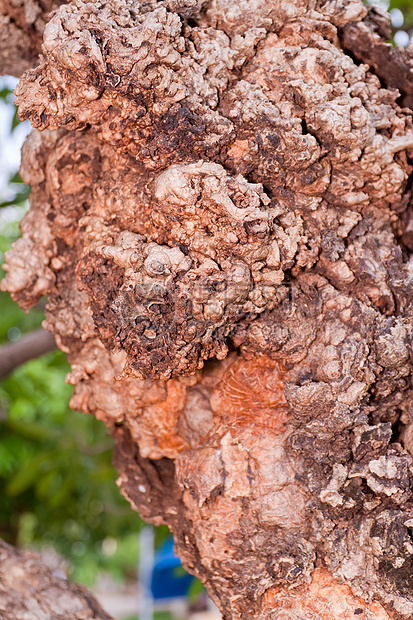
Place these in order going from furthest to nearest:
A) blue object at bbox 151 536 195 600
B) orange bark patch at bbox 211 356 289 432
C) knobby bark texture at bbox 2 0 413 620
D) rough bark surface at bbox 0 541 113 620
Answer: blue object at bbox 151 536 195 600 < rough bark surface at bbox 0 541 113 620 < orange bark patch at bbox 211 356 289 432 < knobby bark texture at bbox 2 0 413 620

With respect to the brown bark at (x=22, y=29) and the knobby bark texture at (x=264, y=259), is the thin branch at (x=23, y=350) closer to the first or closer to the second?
the brown bark at (x=22, y=29)

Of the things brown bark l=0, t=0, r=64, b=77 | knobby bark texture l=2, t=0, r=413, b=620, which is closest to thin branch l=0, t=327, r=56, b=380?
brown bark l=0, t=0, r=64, b=77

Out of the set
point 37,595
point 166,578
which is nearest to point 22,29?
point 37,595

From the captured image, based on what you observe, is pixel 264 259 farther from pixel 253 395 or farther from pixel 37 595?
pixel 37 595

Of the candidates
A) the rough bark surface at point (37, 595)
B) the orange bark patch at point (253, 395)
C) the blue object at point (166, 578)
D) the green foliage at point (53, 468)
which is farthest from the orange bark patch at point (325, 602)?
the blue object at point (166, 578)

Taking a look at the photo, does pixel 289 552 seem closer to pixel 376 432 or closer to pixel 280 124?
pixel 376 432

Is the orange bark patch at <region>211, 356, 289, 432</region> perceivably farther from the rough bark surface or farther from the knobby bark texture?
the rough bark surface
